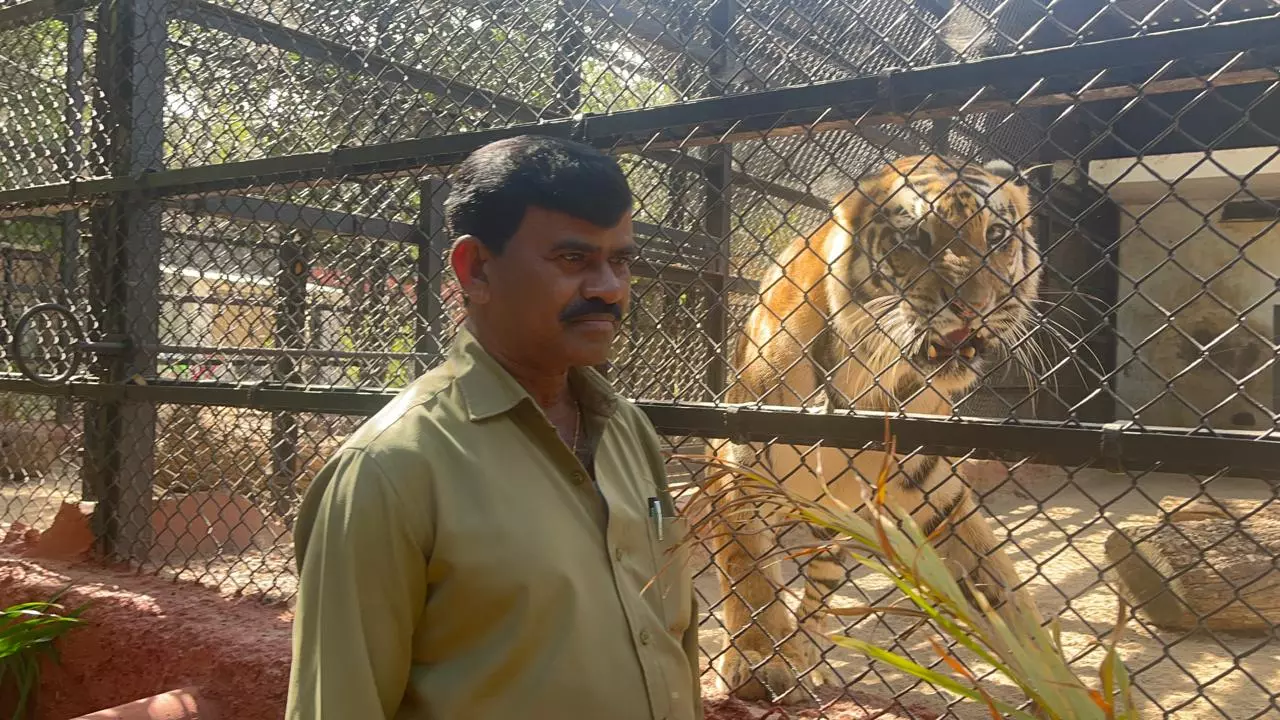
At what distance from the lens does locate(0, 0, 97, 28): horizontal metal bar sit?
375 cm

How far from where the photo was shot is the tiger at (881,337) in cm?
295

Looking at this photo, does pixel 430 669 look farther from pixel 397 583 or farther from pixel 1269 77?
pixel 1269 77

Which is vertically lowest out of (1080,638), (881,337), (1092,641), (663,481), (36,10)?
(1080,638)

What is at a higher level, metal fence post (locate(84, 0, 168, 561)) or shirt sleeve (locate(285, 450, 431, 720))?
metal fence post (locate(84, 0, 168, 561))

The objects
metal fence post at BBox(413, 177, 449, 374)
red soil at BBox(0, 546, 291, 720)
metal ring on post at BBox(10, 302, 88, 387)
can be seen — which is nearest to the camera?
red soil at BBox(0, 546, 291, 720)

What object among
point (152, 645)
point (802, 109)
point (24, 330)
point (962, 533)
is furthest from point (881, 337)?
point (24, 330)

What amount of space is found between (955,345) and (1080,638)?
2390mm

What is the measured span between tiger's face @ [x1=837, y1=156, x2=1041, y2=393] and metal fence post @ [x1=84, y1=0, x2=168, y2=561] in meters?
2.64

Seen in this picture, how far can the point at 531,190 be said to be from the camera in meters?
1.41

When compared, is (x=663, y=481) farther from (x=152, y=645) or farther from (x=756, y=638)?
(x=152, y=645)

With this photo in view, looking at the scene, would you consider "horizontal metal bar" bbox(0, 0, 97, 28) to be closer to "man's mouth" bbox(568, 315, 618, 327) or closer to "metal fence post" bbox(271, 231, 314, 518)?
"metal fence post" bbox(271, 231, 314, 518)

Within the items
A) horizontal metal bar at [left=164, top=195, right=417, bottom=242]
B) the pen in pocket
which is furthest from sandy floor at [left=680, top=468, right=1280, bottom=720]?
horizontal metal bar at [left=164, top=195, right=417, bottom=242]

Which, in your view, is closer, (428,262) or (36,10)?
(36,10)

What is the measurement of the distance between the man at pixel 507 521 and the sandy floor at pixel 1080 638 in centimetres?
68
